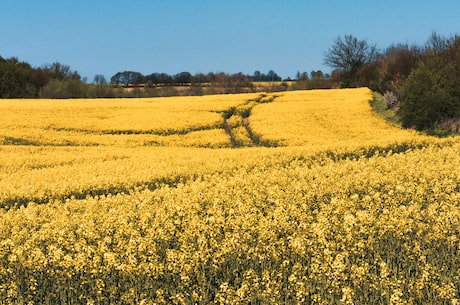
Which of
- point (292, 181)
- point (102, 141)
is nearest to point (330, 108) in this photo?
point (102, 141)

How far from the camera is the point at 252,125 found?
43062 mm

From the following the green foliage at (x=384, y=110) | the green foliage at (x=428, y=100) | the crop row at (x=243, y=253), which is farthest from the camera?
the green foliage at (x=384, y=110)

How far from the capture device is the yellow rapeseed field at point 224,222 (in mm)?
8102

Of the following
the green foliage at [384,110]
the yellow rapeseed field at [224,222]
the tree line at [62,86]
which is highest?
the tree line at [62,86]

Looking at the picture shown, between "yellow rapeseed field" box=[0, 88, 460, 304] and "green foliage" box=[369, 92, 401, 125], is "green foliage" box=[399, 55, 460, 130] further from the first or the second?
"yellow rapeseed field" box=[0, 88, 460, 304]

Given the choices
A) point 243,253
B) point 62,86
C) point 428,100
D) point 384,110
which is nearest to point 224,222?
point 243,253

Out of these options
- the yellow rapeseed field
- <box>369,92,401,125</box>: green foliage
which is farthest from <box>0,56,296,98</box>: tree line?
the yellow rapeseed field

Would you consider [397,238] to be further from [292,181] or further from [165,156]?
[165,156]

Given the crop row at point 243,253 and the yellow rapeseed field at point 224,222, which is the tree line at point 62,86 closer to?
the yellow rapeseed field at point 224,222

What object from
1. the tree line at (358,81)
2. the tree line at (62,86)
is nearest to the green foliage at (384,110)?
the tree line at (358,81)

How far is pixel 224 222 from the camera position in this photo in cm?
1134

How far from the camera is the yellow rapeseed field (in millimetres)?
8102

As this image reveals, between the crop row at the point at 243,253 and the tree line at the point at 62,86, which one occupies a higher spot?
the tree line at the point at 62,86

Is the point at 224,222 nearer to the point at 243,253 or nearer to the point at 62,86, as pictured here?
the point at 243,253
